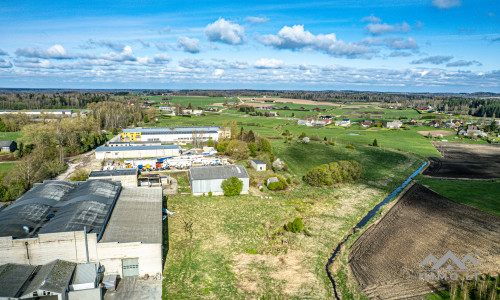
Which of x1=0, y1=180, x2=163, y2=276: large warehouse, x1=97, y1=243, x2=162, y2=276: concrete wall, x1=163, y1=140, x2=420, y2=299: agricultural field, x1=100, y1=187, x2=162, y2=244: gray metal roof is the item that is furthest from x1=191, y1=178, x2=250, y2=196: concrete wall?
x1=97, y1=243, x2=162, y2=276: concrete wall

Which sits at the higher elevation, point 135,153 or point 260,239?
point 135,153

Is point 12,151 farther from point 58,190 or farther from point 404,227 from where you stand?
point 404,227

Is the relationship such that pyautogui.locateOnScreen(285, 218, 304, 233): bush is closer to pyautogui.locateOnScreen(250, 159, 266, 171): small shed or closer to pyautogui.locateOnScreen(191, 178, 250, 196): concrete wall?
pyautogui.locateOnScreen(191, 178, 250, 196): concrete wall

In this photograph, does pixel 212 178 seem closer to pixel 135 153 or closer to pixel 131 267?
pixel 131 267

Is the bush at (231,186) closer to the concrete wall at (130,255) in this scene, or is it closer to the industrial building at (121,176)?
the industrial building at (121,176)

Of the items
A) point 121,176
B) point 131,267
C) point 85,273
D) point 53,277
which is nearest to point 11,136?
point 121,176

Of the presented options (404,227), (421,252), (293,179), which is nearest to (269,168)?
(293,179)
